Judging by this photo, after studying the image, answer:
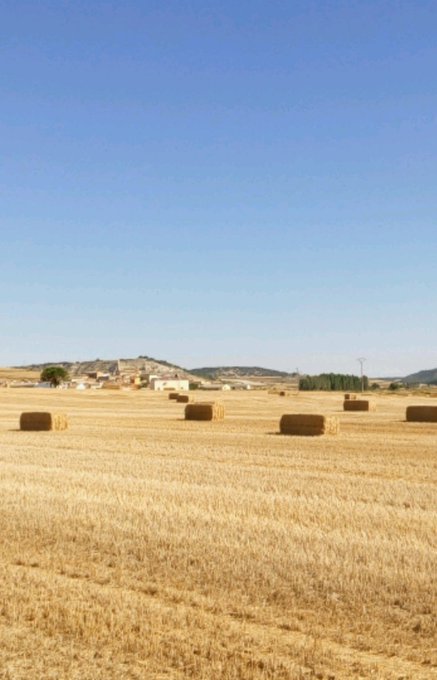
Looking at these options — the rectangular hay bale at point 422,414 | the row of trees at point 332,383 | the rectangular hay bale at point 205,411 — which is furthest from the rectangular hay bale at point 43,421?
the row of trees at point 332,383

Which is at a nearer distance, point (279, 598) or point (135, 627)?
point (135, 627)

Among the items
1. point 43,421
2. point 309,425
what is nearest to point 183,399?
point 43,421

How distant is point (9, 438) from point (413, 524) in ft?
62.0

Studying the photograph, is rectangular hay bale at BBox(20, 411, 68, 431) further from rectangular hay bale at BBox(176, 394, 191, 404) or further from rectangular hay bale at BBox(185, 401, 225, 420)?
rectangular hay bale at BBox(176, 394, 191, 404)

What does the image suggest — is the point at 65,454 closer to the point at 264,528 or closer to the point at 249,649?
the point at 264,528

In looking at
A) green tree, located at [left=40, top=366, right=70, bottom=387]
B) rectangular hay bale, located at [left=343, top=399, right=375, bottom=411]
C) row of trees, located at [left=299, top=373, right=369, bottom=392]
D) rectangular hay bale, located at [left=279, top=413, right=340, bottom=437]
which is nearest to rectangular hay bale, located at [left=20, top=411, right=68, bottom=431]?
rectangular hay bale, located at [left=279, top=413, right=340, bottom=437]

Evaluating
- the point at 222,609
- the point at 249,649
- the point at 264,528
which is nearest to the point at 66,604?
the point at 222,609

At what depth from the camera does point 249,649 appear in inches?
279

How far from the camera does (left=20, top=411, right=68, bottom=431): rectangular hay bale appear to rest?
3206 centimetres

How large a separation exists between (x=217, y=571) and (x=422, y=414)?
29391 mm

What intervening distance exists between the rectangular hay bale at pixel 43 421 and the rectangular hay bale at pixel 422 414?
14985 millimetres

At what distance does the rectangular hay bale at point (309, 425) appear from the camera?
2947cm

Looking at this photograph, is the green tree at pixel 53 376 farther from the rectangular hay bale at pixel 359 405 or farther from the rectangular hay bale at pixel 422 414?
the rectangular hay bale at pixel 422 414

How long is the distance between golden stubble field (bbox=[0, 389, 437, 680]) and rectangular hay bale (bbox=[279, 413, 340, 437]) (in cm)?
989
